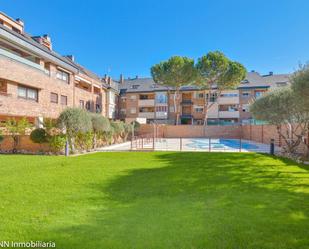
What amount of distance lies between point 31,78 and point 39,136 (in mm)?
7483

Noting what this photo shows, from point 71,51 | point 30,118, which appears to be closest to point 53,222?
point 30,118

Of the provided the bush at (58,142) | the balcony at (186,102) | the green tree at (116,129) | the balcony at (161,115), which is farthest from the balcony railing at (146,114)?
the bush at (58,142)

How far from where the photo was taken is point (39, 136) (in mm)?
15898

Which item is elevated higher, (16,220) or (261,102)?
(261,102)

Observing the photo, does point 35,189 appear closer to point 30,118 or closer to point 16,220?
point 16,220

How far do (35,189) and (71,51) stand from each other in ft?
112

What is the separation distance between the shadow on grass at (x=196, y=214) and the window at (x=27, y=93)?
1650 cm

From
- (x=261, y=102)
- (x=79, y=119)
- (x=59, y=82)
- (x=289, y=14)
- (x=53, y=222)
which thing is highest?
(x=289, y=14)

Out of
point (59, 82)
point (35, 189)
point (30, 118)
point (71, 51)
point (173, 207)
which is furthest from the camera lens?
point (71, 51)

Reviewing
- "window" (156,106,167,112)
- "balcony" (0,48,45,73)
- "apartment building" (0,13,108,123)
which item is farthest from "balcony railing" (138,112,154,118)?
"balcony" (0,48,45,73)

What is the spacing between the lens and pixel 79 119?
15.6 metres

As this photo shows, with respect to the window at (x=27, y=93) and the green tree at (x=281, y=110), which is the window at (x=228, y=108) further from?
the window at (x=27, y=93)

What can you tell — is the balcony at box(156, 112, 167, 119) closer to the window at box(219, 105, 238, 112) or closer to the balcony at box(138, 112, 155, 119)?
the balcony at box(138, 112, 155, 119)

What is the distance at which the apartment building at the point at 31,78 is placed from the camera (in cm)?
1795
